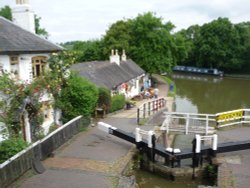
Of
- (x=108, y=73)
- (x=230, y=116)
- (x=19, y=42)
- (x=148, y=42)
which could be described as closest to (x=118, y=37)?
(x=148, y=42)

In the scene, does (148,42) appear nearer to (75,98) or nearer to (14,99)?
(75,98)

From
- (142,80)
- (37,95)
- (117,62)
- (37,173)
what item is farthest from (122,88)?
(37,173)

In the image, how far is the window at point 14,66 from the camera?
12.9 m

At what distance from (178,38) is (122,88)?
1928 centimetres

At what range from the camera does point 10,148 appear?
10.7 metres

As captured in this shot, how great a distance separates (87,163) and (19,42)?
259 inches

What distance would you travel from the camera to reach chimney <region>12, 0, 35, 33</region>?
15.3m

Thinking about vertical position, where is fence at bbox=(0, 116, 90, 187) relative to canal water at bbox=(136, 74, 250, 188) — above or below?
above

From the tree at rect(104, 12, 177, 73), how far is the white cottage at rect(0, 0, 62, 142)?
25.9 meters

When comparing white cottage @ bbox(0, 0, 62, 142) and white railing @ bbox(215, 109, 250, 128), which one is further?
white railing @ bbox(215, 109, 250, 128)

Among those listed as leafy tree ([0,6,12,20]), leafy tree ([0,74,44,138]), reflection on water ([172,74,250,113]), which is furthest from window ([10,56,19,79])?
leafy tree ([0,6,12,20])

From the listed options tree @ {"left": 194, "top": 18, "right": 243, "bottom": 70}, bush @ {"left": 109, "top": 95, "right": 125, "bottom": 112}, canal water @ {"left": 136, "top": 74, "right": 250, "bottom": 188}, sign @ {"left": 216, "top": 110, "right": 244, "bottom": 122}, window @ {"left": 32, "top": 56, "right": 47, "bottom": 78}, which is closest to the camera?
window @ {"left": 32, "top": 56, "right": 47, "bottom": 78}

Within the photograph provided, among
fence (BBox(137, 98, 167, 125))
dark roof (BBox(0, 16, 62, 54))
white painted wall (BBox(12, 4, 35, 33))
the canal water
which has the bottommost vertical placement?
the canal water

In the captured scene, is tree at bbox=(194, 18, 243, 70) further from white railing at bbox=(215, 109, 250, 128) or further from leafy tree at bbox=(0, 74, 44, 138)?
leafy tree at bbox=(0, 74, 44, 138)
